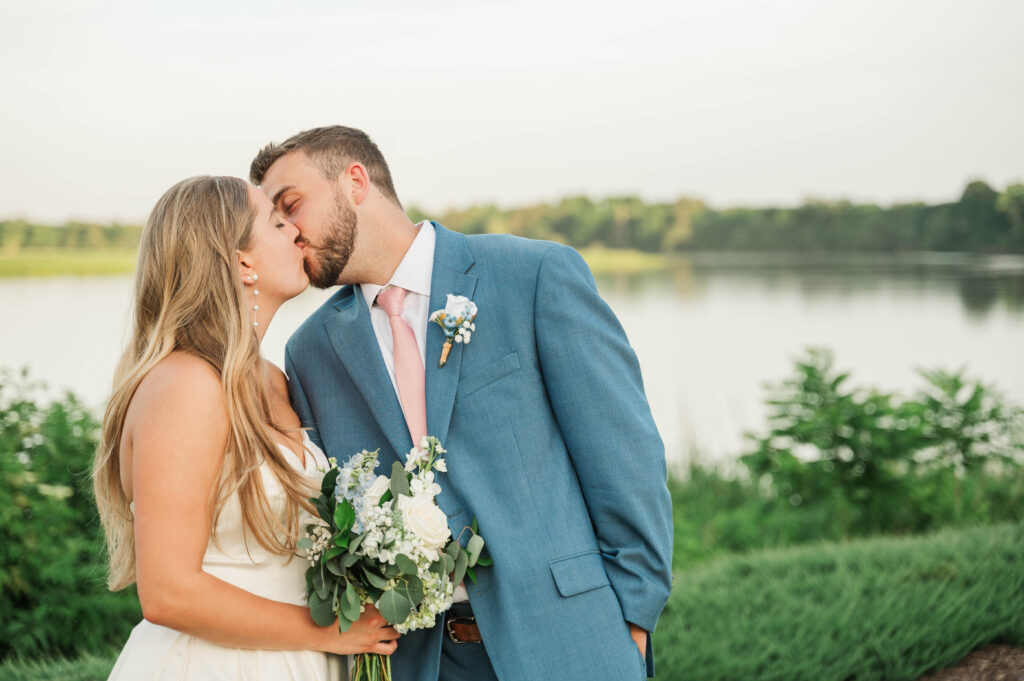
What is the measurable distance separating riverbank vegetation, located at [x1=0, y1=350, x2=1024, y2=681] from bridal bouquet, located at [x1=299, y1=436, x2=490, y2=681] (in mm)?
2242

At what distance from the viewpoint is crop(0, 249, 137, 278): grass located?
6848mm

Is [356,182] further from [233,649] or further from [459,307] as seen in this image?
[233,649]

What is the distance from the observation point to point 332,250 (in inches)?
112

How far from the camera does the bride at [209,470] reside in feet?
7.15

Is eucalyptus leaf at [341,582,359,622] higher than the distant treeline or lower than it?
lower

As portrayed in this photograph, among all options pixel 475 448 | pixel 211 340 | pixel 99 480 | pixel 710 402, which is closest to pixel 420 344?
pixel 475 448

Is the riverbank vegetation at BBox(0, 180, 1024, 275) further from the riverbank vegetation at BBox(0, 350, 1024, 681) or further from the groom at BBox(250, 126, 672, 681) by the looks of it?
the groom at BBox(250, 126, 672, 681)

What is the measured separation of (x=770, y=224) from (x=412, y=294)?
9484 millimetres

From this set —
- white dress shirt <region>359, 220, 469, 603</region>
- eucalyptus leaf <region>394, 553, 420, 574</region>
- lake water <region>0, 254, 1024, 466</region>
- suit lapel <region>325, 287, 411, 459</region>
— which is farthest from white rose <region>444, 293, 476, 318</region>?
lake water <region>0, 254, 1024, 466</region>

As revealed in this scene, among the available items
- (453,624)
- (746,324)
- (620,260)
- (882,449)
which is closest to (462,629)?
(453,624)

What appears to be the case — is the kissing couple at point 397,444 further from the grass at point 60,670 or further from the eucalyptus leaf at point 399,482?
the grass at point 60,670

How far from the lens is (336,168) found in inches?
116

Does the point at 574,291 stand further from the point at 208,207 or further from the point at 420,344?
the point at 208,207

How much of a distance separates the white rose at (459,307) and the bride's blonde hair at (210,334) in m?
0.59
